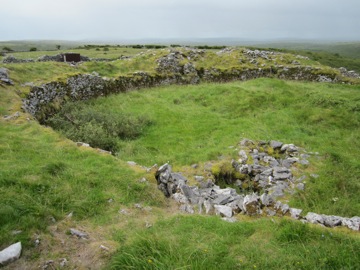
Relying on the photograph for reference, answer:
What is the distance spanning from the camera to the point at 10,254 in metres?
4.39

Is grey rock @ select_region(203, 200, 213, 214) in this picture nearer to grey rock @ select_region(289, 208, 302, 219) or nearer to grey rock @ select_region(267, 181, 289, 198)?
grey rock @ select_region(289, 208, 302, 219)

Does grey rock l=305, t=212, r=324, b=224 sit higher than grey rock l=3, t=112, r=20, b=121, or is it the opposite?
grey rock l=3, t=112, r=20, b=121

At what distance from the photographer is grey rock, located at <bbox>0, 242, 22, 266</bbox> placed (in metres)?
4.31

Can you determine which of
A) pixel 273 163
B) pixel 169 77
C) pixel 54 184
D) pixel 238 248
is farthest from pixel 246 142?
pixel 169 77

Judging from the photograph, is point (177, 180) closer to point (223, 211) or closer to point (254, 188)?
point (223, 211)

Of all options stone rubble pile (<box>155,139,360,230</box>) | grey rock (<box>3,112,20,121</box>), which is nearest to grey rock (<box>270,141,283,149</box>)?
stone rubble pile (<box>155,139,360,230</box>)

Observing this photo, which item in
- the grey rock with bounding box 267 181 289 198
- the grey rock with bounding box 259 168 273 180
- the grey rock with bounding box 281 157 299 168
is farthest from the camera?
the grey rock with bounding box 281 157 299 168

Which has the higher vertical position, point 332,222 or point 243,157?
point 332,222

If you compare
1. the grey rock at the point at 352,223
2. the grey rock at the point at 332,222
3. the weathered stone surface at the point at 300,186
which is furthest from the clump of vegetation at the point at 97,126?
the grey rock at the point at 352,223

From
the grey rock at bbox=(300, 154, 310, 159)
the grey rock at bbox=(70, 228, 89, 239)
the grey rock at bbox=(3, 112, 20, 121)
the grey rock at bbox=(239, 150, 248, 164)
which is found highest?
the grey rock at bbox=(3, 112, 20, 121)

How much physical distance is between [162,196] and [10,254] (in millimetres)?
3463

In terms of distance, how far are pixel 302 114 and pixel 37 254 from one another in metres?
13.9

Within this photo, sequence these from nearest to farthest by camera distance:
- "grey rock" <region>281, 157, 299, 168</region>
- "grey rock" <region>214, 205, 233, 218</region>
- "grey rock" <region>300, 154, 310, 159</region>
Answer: "grey rock" <region>214, 205, 233, 218</region> < "grey rock" <region>281, 157, 299, 168</region> < "grey rock" <region>300, 154, 310, 159</region>

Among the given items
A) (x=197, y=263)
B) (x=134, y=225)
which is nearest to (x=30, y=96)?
(x=134, y=225)
